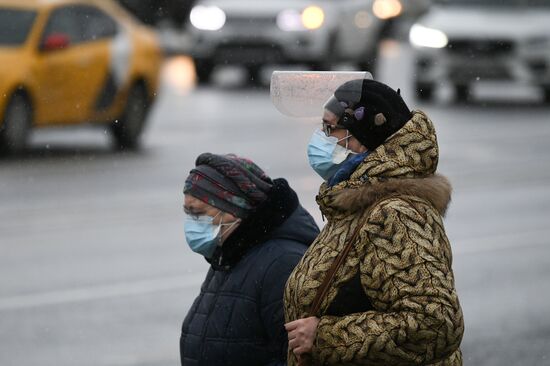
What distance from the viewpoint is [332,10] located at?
1017 inches

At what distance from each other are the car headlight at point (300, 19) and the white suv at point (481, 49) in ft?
10.2

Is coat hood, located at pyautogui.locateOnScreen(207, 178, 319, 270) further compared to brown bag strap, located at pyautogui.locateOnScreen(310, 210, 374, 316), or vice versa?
coat hood, located at pyautogui.locateOnScreen(207, 178, 319, 270)

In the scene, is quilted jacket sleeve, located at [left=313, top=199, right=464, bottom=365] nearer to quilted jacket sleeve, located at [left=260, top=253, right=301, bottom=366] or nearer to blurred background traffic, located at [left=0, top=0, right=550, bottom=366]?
quilted jacket sleeve, located at [left=260, top=253, right=301, bottom=366]

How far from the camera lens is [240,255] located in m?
4.79

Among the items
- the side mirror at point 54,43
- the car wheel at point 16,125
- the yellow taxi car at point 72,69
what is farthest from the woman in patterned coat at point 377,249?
the side mirror at point 54,43

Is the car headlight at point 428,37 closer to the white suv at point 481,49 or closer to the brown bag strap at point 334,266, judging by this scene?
the white suv at point 481,49

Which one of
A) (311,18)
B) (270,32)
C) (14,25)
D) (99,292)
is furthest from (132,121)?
(99,292)

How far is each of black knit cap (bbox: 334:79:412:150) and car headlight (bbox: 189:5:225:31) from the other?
21.6m

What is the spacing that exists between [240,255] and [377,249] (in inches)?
38.9

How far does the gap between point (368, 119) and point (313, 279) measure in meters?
0.45

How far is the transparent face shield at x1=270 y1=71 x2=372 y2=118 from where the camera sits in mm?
4422

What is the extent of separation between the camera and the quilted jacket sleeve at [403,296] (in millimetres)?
3812

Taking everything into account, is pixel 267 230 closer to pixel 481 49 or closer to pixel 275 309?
pixel 275 309

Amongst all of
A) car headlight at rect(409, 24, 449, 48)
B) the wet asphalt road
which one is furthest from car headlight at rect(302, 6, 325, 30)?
the wet asphalt road
